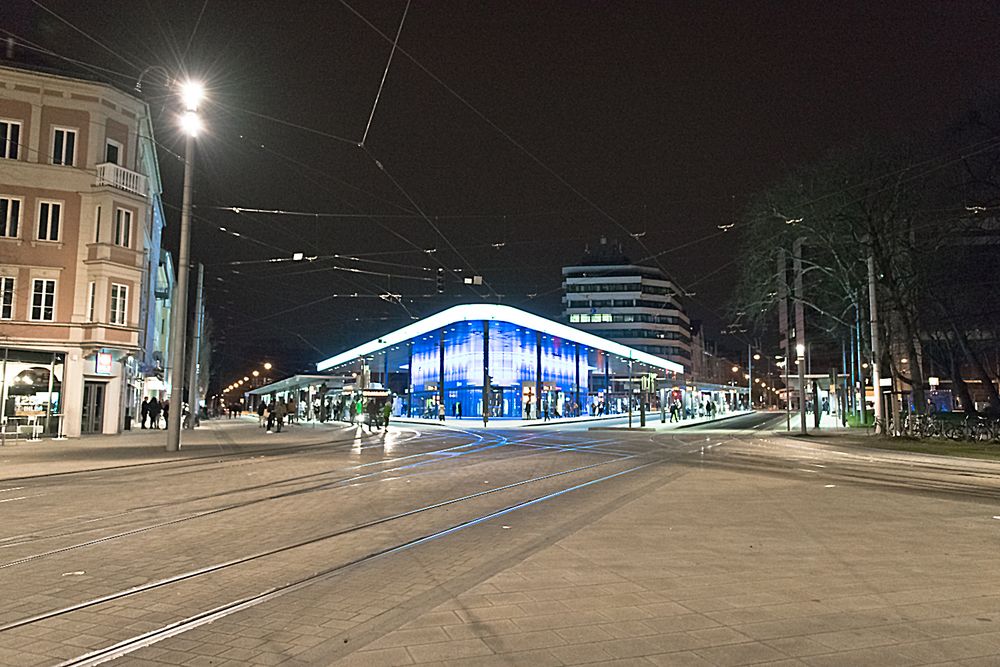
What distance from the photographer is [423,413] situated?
2938 inches

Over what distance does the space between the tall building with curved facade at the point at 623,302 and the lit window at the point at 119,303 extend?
333ft

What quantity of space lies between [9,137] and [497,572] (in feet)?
104

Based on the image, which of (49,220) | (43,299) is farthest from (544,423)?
(49,220)

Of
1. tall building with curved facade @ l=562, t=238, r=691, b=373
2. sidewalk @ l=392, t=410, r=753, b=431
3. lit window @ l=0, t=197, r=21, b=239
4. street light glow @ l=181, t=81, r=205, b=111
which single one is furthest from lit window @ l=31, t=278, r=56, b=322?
tall building with curved facade @ l=562, t=238, r=691, b=373

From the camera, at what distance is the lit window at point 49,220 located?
31.0 m

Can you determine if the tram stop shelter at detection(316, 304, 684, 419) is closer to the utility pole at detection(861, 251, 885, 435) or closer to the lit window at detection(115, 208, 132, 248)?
the utility pole at detection(861, 251, 885, 435)

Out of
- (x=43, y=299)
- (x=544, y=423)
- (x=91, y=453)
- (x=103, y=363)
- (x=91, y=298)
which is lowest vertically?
(x=91, y=453)

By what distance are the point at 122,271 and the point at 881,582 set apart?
32448 millimetres

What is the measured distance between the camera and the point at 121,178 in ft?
106

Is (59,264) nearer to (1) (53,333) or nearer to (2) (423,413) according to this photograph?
(1) (53,333)

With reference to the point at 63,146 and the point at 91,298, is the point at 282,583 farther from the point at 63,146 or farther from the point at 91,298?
the point at 63,146

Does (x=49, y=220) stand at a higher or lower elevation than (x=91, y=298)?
higher

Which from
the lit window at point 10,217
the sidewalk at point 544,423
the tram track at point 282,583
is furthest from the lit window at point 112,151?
the tram track at point 282,583

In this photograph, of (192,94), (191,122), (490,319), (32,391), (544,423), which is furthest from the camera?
(490,319)
